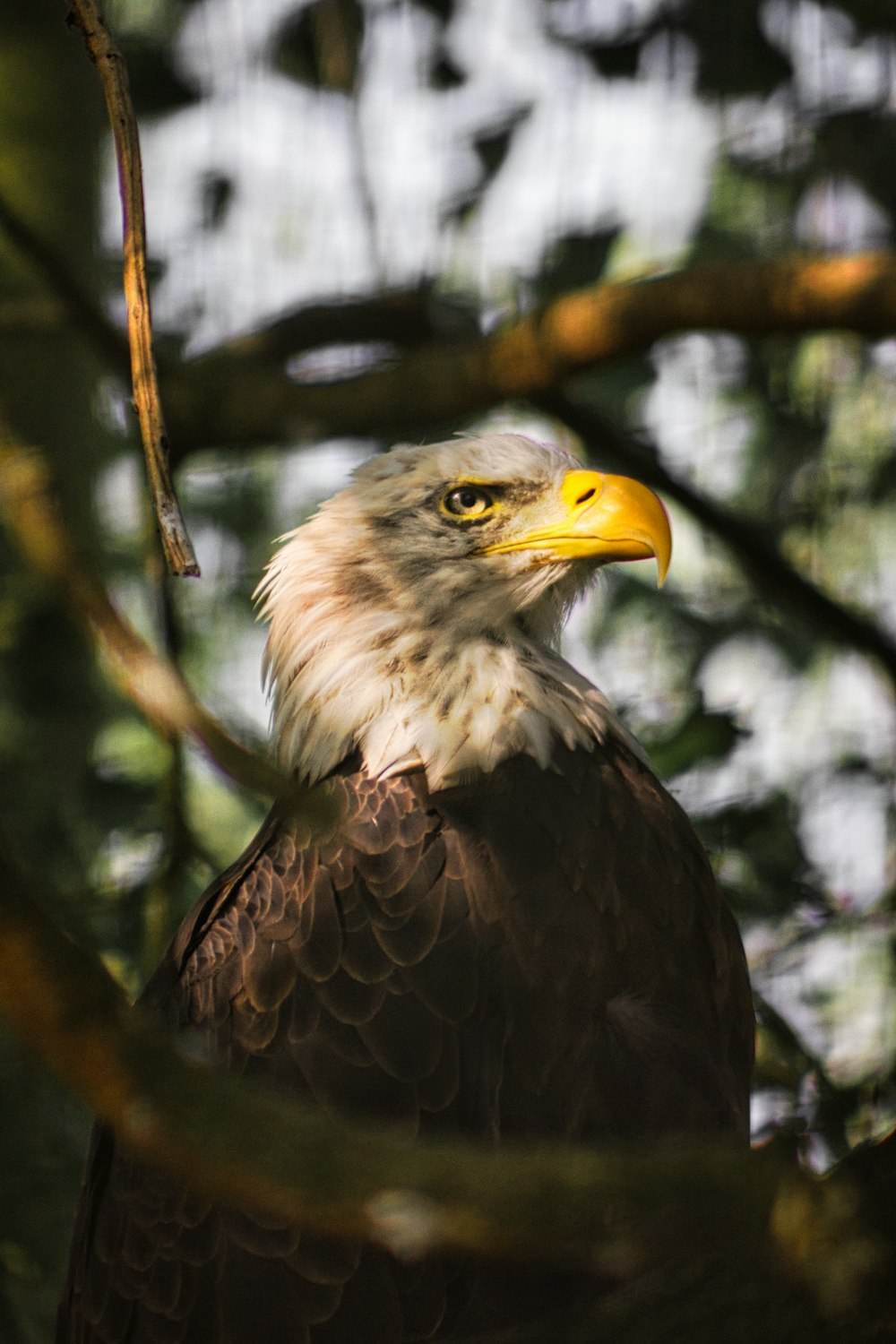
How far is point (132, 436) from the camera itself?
3.71 meters

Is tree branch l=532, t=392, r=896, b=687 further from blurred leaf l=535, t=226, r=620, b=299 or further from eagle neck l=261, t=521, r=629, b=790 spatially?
eagle neck l=261, t=521, r=629, b=790

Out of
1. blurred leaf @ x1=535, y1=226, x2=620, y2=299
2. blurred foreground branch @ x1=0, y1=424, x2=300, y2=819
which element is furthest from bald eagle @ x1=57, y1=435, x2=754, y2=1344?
blurred foreground branch @ x1=0, y1=424, x2=300, y2=819

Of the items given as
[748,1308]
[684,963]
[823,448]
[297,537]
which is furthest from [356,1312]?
[823,448]

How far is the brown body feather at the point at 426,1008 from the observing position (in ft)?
8.44

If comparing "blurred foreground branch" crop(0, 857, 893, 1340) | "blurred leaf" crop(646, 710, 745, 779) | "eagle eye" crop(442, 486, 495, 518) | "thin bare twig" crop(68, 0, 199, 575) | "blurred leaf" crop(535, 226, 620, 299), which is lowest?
"blurred leaf" crop(646, 710, 745, 779)

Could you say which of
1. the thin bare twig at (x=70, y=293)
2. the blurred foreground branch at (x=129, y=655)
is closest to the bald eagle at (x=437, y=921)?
the thin bare twig at (x=70, y=293)

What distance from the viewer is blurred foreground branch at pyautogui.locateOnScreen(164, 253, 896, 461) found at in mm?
2732

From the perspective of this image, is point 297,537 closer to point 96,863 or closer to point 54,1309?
point 96,863

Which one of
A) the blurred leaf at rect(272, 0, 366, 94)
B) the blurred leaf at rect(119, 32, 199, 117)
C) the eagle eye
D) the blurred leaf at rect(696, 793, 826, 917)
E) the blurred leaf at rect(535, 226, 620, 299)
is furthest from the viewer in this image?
the blurred leaf at rect(535, 226, 620, 299)

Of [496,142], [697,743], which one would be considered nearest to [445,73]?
[496,142]

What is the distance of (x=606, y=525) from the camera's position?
2.95m

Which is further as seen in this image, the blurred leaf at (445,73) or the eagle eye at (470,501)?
the blurred leaf at (445,73)

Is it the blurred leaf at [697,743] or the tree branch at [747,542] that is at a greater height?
the tree branch at [747,542]

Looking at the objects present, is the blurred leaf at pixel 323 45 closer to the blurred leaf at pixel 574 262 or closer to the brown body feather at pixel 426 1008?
the blurred leaf at pixel 574 262
